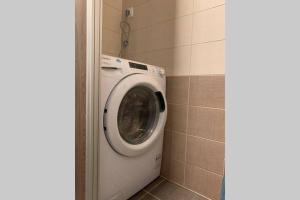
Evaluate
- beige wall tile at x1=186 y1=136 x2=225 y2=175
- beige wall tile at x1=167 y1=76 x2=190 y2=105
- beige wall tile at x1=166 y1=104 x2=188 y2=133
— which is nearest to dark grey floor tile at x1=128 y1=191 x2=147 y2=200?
beige wall tile at x1=186 y1=136 x2=225 y2=175

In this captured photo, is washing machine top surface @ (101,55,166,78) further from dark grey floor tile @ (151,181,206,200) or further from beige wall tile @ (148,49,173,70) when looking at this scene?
dark grey floor tile @ (151,181,206,200)

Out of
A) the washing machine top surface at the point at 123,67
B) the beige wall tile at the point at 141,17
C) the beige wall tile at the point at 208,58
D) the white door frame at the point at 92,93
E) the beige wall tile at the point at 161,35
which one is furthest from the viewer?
the beige wall tile at the point at 141,17

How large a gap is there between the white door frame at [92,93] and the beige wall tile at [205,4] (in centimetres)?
81

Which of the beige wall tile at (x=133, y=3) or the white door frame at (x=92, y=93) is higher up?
the beige wall tile at (x=133, y=3)

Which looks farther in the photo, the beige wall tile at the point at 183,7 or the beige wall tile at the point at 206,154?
the beige wall tile at the point at 183,7

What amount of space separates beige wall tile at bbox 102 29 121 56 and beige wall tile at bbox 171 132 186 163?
104 centimetres

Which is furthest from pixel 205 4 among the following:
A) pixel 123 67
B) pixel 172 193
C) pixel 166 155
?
pixel 172 193

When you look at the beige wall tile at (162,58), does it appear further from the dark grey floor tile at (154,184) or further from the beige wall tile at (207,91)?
the dark grey floor tile at (154,184)

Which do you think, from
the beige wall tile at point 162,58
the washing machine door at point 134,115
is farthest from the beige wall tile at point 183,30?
the washing machine door at point 134,115

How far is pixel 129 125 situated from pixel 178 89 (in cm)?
50

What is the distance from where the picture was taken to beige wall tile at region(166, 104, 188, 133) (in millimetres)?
1345

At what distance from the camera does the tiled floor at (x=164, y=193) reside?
48.3 inches

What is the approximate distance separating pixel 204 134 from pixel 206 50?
2.01 ft

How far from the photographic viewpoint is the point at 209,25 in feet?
3.92
